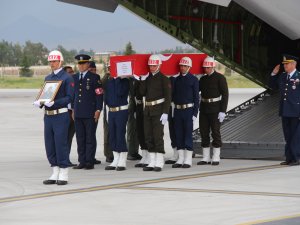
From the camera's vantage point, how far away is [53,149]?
10.9 meters

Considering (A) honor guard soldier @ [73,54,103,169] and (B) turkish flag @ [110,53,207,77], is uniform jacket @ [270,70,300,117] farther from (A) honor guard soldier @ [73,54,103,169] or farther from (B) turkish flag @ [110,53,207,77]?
(A) honor guard soldier @ [73,54,103,169]

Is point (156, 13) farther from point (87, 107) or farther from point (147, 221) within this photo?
point (147, 221)

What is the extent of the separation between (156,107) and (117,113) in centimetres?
68

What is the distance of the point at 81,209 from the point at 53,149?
2.20m

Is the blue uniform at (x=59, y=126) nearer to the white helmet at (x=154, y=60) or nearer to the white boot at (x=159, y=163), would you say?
the white helmet at (x=154, y=60)

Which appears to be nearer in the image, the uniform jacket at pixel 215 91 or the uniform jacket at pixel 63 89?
the uniform jacket at pixel 63 89

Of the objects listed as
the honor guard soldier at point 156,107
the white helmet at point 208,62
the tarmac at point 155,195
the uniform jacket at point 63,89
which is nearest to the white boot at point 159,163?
the honor guard soldier at point 156,107

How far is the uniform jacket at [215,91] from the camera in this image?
1301 cm

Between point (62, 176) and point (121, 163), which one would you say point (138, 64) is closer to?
point (121, 163)

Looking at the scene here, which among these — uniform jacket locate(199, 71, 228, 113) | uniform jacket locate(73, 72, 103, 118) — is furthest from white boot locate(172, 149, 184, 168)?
uniform jacket locate(73, 72, 103, 118)

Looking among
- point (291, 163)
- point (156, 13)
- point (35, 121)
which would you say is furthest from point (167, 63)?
point (35, 121)

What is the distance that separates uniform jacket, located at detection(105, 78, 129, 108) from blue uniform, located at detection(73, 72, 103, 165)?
266 millimetres

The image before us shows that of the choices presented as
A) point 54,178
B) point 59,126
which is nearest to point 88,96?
point 59,126

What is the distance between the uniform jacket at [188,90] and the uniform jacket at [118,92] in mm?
904
